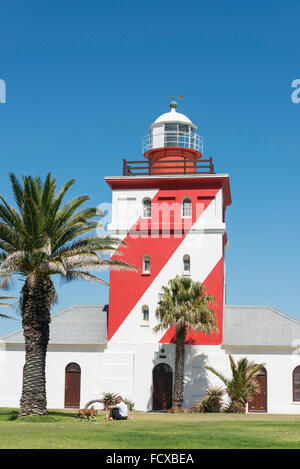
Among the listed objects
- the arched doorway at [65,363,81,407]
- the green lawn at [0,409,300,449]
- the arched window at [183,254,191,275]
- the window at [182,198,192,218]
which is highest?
the window at [182,198,192,218]

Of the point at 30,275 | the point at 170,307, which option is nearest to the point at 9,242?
the point at 30,275

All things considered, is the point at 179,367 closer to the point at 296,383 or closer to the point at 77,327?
the point at 296,383

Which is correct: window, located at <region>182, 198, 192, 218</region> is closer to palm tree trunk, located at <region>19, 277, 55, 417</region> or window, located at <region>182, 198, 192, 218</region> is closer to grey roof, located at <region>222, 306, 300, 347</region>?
grey roof, located at <region>222, 306, 300, 347</region>

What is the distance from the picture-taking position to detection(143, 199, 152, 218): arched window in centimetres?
3816

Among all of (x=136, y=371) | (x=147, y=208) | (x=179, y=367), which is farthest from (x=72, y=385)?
(x=147, y=208)

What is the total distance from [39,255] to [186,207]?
14225 mm

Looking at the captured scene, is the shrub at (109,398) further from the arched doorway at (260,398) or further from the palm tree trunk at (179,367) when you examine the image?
the arched doorway at (260,398)

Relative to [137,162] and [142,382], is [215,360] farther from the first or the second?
[137,162]

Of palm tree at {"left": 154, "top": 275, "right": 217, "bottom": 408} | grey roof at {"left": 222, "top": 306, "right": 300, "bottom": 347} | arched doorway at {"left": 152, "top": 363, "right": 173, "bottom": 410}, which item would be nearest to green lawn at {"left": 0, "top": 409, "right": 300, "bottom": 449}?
palm tree at {"left": 154, "top": 275, "right": 217, "bottom": 408}

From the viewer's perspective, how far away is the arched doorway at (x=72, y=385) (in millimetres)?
37062

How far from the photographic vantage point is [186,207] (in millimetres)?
37938

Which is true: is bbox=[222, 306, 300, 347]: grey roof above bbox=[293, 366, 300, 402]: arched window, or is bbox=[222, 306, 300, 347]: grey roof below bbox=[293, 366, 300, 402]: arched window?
above

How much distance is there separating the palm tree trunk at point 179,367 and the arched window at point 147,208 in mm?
6701
